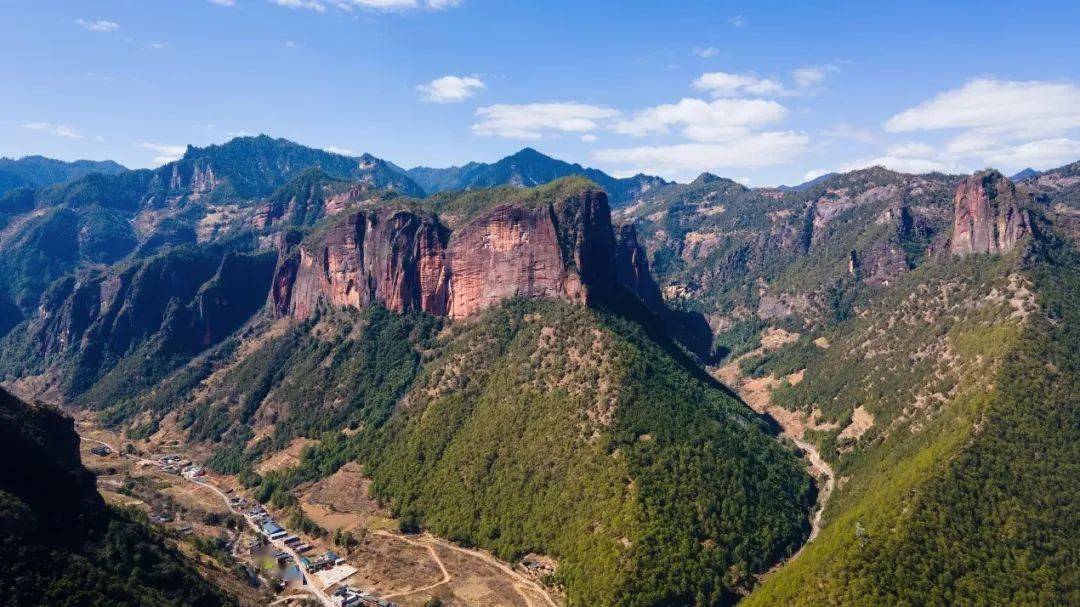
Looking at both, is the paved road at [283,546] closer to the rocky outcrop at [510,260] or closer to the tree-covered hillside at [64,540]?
the tree-covered hillside at [64,540]

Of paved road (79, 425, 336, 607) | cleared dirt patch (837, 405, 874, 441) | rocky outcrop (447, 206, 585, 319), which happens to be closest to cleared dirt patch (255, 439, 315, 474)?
paved road (79, 425, 336, 607)

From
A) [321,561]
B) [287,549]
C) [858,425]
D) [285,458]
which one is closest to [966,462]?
[858,425]

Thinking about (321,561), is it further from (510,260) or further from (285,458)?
(510,260)

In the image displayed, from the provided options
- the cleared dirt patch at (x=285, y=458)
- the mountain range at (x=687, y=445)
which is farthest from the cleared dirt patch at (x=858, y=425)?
the cleared dirt patch at (x=285, y=458)

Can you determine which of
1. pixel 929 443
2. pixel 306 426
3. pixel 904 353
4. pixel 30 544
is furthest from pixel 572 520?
pixel 904 353

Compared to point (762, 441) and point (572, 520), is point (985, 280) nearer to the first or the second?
point (762, 441)

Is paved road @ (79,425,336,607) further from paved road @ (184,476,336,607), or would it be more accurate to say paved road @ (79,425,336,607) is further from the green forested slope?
the green forested slope
